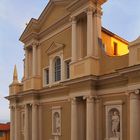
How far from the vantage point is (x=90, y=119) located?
1373cm

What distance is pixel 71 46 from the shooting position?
53.2 ft

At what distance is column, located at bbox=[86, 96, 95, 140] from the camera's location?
44.8ft

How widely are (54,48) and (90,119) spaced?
238 inches

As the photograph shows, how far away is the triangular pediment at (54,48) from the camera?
17.4 m

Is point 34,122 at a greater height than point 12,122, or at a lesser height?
greater

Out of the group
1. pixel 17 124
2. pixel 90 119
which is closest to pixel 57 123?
pixel 90 119

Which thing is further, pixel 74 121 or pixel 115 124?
pixel 74 121

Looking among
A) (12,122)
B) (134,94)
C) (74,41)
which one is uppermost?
(74,41)

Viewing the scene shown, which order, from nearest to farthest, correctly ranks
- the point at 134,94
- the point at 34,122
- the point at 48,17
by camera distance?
the point at 134,94, the point at 34,122, the point at 48,17

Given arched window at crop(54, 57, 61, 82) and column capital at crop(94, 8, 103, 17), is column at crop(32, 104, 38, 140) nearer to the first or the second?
arched window at crop(54, 57, 61, 82)

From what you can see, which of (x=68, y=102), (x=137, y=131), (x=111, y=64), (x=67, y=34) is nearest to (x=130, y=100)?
(x=137, y=131)

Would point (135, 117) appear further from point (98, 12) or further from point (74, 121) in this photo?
point (98, 12)

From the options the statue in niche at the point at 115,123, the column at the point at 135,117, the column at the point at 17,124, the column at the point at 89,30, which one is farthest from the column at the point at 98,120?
the column at the point at 17,124

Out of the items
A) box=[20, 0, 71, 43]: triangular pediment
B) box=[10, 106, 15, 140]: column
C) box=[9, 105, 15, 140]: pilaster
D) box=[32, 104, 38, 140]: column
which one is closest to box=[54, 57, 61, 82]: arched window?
box=[20, 0, 71, 43]: triangular pediment
